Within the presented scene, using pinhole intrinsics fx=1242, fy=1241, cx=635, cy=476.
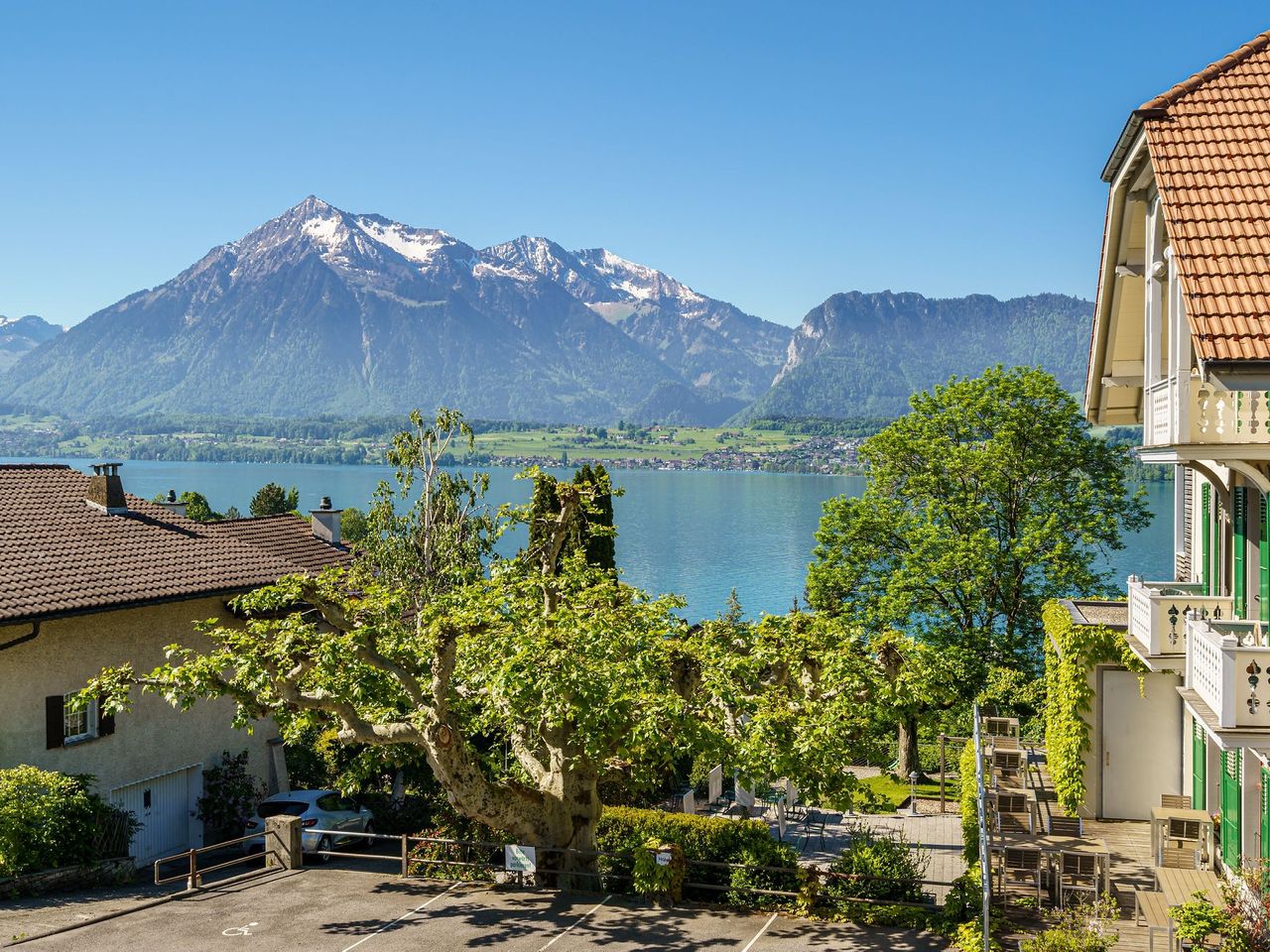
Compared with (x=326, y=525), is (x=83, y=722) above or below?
below

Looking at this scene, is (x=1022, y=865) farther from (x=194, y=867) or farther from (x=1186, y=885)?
(x=194, y=867)

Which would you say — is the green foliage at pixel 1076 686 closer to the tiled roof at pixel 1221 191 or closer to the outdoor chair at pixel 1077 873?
the outdoor chair at pixel 1077 873

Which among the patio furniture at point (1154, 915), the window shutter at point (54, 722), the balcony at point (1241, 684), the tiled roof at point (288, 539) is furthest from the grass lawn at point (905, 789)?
the balcony at point (1241, 684)

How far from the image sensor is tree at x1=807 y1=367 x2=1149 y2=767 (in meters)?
35.5

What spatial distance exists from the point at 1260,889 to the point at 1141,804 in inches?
383

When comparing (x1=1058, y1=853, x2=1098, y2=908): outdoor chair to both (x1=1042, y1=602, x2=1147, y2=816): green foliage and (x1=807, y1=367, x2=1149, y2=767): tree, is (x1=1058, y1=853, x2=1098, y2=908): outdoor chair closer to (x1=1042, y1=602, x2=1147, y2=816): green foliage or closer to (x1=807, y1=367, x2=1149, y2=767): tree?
(x1=1042, y1=602, x2=1147, y2=816): green foliage

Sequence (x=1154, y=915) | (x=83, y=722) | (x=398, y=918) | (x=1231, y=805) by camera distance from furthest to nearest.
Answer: (x=83, y=722), (x=398, y=918), (x=1231, y=805), (x=1154, y=915)

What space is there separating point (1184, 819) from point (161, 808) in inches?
759

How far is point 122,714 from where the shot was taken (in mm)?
24469

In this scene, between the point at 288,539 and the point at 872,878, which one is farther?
the point at 288,539

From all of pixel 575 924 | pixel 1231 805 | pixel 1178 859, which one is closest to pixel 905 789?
pixel 1178 859

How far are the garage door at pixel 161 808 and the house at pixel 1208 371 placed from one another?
1886 centimetres

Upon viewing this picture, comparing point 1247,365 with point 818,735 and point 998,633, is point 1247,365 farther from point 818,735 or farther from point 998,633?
point 998,633

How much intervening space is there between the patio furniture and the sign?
899cm
